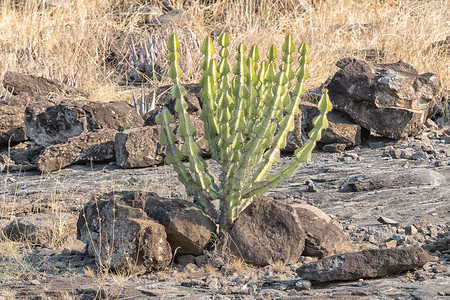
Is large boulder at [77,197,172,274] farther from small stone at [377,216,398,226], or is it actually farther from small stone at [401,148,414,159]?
small stone at [401,148,414,159]

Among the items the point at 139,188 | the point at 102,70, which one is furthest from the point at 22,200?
the point at 102,70

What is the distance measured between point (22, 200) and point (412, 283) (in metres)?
3.24

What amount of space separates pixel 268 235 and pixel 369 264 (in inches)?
28.2

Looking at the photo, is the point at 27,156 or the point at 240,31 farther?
the point at 240,31

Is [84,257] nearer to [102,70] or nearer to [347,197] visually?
[347,197]

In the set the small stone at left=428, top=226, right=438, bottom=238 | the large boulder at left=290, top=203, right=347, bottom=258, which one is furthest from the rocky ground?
the large boulder at left=290, top=203, right=347, bottom=258

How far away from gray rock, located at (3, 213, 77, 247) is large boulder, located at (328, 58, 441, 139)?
3.43 m

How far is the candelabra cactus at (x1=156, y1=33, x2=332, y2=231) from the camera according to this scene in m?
3.69

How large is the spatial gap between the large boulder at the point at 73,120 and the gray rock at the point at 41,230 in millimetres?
2223

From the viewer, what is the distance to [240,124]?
147 inches

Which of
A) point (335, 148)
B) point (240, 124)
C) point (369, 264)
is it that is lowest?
point (335, 148)

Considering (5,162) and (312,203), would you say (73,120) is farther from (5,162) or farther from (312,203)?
(312,203)

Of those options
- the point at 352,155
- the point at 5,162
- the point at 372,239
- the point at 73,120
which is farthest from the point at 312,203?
the point at 5,162

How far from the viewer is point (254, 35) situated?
368 inches
